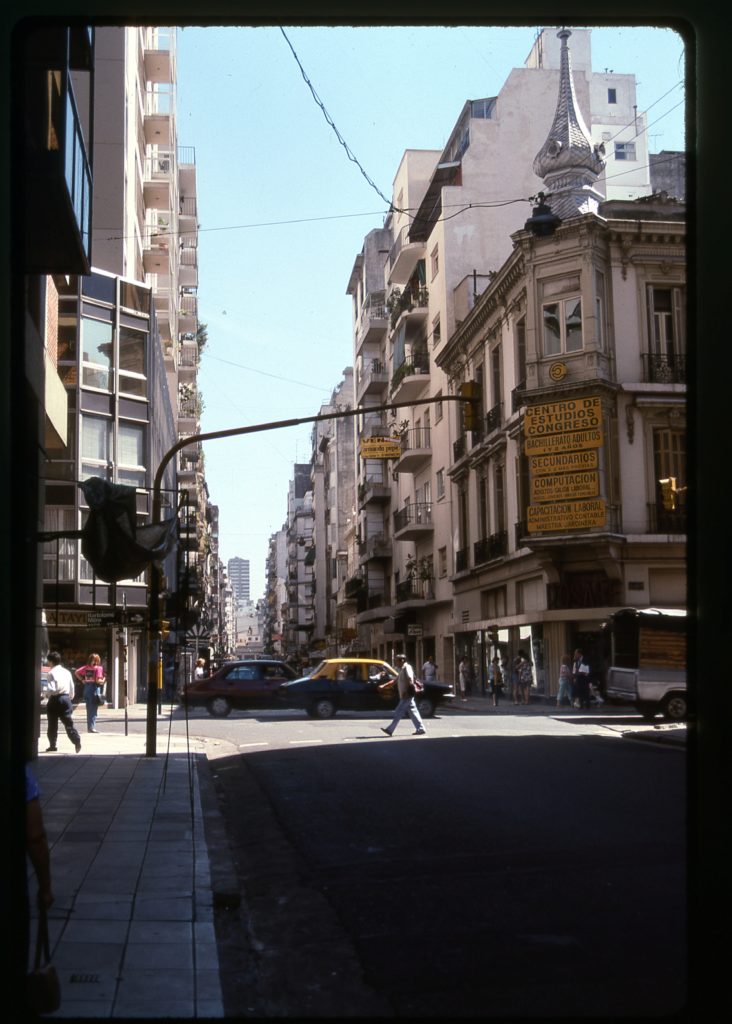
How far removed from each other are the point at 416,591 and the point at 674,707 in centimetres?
2772

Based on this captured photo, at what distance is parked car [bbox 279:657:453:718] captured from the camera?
3055cm

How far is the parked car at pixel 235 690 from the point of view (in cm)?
3300

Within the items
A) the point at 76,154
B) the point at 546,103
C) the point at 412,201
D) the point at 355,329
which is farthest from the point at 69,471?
the point at 355,329

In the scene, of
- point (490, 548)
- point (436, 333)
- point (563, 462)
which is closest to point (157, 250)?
point (436, 333)

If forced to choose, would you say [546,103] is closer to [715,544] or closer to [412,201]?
[412,201]

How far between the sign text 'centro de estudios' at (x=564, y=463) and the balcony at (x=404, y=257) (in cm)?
1810

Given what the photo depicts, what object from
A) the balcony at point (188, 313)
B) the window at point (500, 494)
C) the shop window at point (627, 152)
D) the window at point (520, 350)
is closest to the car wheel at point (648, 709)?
the window at point (520, 350)

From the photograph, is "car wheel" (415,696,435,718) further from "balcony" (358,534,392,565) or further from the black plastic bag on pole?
"balcony" (358,534,392,565)

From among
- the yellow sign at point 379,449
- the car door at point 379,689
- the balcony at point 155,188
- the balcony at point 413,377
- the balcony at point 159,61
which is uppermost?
the balcony at point 159,61

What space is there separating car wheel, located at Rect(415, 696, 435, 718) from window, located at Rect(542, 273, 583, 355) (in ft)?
36.9

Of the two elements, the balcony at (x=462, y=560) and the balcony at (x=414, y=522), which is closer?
the balcony at (x=462, y=560)

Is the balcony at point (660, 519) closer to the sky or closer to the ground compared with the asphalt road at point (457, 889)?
closer to the sky

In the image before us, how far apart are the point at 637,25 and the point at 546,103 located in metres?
44.0

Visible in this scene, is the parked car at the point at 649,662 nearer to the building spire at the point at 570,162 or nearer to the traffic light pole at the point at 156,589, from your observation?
the traffic light pole at the point at 156,589
